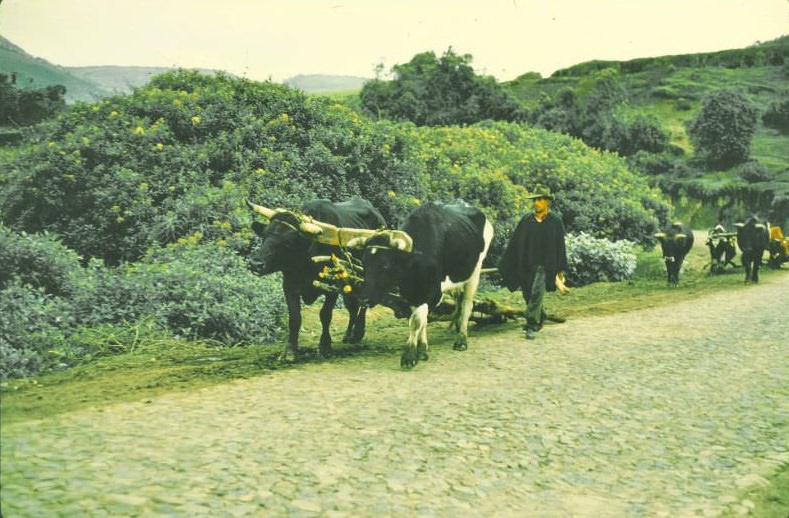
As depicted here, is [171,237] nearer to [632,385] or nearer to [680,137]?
[632,385]

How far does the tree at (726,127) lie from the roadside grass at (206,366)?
2.87m

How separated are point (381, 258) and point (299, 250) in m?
0.96

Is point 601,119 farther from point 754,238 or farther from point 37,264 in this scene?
point 37,264

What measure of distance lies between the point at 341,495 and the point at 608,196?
17.2m

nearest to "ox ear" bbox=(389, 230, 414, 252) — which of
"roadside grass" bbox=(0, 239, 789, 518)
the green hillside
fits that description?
"roadside grass" bbox=(0, 239, 789, 518)

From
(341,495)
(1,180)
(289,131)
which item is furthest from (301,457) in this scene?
(289,131)

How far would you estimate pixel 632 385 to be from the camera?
7.48 metres

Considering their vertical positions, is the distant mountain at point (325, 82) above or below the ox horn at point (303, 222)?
above

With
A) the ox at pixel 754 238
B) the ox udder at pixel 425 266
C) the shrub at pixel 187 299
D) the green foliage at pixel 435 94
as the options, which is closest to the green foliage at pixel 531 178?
the green foliage at pixel 435 94

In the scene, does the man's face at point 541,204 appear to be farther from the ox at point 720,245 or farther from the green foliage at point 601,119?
the green foliage at point 601,119

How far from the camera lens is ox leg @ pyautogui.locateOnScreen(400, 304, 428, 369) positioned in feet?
26.2

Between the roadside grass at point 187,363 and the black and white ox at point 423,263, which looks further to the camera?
the black and white ox at point 423,263

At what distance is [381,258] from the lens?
303 inches

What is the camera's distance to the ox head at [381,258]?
25.1 ft
